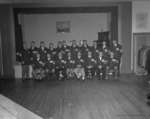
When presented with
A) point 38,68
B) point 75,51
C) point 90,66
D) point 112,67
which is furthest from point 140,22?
point 38,68

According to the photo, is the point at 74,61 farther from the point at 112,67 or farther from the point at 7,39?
the point at 7,39

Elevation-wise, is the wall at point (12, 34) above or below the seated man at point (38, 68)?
above

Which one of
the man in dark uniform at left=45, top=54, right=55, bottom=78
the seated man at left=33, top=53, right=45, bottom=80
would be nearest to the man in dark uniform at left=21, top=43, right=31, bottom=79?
the seated man at left=33, top=53, right=45, bottom=80

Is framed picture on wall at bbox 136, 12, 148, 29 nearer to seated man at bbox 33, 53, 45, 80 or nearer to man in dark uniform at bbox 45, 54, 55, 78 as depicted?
man in dark uniform at bbox 45, 54, 55, 78

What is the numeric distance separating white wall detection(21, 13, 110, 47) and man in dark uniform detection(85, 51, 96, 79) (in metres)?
1.68

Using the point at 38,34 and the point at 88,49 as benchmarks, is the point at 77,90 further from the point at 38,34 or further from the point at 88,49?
the point at 38,34

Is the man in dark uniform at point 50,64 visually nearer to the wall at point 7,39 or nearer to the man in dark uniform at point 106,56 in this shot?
the wall at point 7,39

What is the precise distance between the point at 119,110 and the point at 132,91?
4.72 ft

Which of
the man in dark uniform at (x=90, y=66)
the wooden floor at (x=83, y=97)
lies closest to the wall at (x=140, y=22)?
the wooden floor at (x=83, y=97)

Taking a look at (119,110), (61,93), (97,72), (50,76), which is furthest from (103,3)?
(119,110)

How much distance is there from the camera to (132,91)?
18.2ft

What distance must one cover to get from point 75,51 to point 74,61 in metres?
0.30

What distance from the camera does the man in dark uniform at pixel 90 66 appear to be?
6.85 meters

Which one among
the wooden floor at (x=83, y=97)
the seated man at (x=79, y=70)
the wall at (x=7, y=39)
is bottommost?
the wooden floor at (x=83, y=97)
